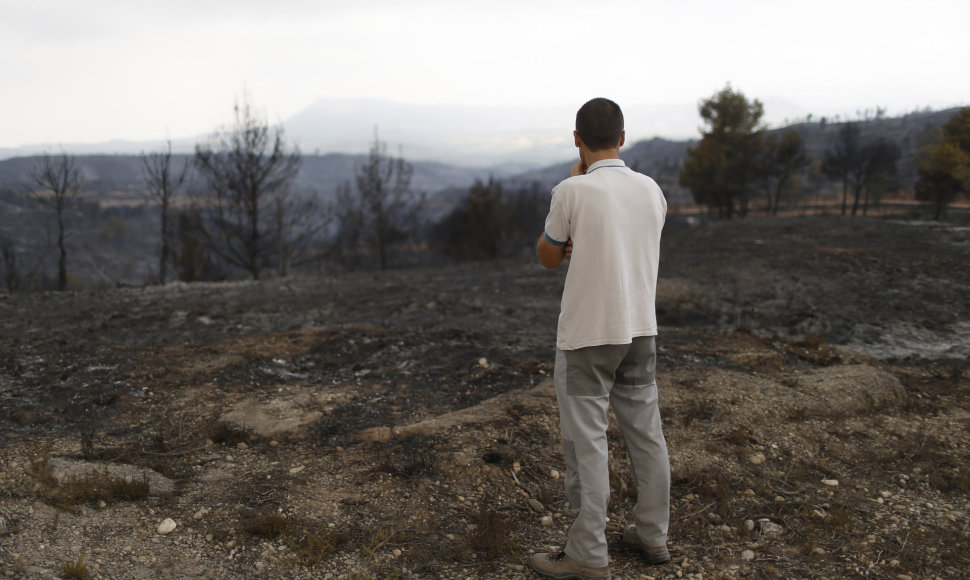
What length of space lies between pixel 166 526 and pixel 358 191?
31609mm

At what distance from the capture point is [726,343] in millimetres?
7062

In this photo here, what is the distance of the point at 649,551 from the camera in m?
2.78

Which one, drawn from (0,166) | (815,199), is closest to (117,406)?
(0,166)

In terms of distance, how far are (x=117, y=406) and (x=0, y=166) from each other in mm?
31390

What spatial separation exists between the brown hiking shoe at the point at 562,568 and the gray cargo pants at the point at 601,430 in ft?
0.13

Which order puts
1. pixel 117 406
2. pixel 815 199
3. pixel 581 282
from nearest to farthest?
pixel 581 282
pixel 117 406
pixel 815 199

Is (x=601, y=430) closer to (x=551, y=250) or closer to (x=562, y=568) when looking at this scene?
(x=562, y=568)

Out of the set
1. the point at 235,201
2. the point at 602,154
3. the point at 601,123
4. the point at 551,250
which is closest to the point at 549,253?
the point at 551,250

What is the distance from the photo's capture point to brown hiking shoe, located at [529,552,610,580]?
2546mm

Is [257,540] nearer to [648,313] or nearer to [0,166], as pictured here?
[648,313]

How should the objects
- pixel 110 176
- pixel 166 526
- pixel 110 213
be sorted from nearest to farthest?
1. pixel 166 526
2. pixel 110 213
3. pixel 110 176

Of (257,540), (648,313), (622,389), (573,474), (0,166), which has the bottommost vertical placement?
(257,540)

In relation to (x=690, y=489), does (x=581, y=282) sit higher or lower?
higher

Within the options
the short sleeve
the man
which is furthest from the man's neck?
the short sleeve
